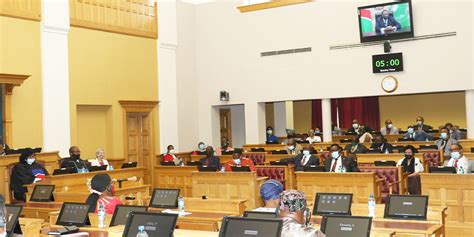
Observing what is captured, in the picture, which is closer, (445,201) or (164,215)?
(164,215)

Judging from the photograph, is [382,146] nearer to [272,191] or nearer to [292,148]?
[292,148]

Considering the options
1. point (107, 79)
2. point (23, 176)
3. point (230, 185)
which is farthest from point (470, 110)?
point (23, 176)

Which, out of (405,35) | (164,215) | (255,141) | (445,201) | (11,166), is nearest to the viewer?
(164,215)

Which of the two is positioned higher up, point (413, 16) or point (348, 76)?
point (413, 16)

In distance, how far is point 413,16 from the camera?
54.4ft

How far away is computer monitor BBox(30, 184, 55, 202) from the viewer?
9750mm

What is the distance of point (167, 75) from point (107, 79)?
2.54m

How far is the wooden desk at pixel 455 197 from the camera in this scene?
935 cm

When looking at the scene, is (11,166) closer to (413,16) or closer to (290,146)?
(290,146)

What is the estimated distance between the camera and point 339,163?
1174cm

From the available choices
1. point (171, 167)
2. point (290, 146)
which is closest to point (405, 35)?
point (290, 146)

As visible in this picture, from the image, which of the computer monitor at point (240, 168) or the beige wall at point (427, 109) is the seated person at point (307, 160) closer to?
the computer monitor at point (240, 168)

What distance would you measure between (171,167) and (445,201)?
7754 mm

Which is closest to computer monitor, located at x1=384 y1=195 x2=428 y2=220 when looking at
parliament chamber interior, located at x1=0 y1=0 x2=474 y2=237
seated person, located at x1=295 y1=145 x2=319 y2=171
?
parliament chamber interior, located at x1=0 y1=0 x2=474 y2=237
